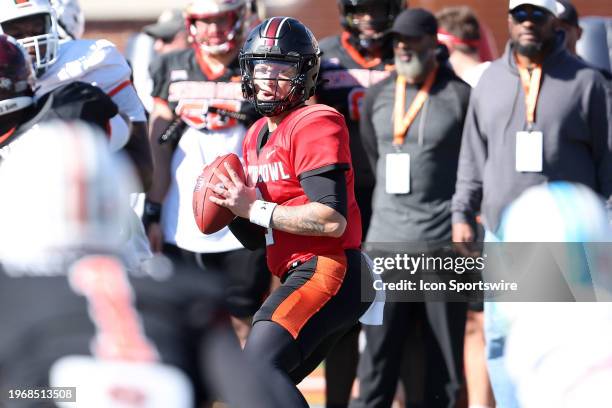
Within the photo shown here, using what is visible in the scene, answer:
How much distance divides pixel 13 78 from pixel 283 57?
972 mm

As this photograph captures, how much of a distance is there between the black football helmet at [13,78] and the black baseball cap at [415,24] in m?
2.09

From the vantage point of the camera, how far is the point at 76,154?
2.71 meters

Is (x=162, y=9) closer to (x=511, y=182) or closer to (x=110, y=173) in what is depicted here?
(x=511, y=182)

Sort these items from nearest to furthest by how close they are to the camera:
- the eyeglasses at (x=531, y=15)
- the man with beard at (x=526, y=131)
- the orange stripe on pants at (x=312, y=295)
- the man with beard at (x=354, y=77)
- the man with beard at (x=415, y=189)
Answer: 1. the orange stripe on pants at (x=312, y=295)
2. the man with beard at (x=526, y=131)
3. the eyeglasses at (x=531, y=15)
4. the man with beard at (x=415, y=189)
5. the man with beard at (x=354, y=77)

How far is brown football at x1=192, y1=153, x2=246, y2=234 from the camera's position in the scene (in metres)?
4.80

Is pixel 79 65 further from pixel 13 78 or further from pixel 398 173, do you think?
pixel 398 173

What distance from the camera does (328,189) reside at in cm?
452

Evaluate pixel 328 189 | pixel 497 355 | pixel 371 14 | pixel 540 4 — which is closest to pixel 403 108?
pixel 371 14

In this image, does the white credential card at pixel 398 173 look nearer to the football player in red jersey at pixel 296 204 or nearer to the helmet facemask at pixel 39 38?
the football player in red jersey at pixel 296 204

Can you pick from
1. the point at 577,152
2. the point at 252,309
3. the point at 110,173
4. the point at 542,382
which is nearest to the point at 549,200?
the point at 542,382

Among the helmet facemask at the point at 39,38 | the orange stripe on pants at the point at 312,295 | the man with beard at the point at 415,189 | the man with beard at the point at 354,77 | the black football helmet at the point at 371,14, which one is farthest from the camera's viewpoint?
the black football helmet at the point at 371,14

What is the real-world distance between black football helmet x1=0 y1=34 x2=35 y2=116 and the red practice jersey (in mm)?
856

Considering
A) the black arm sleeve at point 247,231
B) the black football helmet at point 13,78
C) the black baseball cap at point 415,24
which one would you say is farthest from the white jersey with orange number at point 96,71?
the black baseball cap at point 415,24

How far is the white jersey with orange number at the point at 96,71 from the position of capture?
5.55 metres
